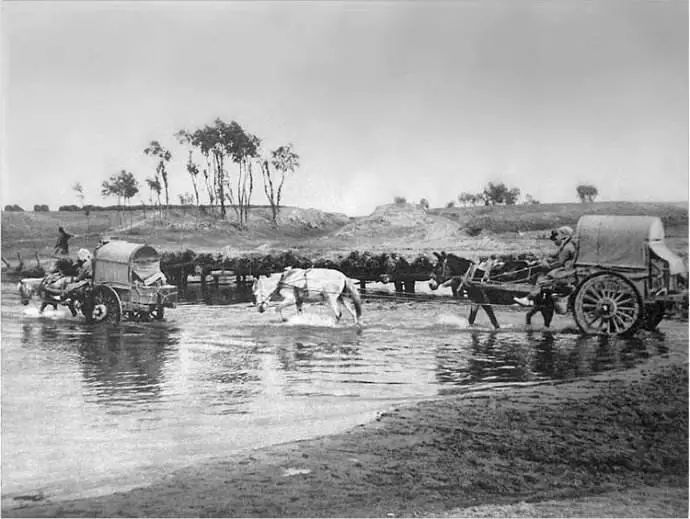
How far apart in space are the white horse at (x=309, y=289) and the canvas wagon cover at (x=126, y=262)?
0.73 metres

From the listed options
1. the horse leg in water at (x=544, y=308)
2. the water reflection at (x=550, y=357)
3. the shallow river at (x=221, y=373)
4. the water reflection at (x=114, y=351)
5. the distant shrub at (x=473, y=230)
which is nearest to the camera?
the shallow river at (x=221, y=373)

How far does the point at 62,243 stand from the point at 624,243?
12.2 ft

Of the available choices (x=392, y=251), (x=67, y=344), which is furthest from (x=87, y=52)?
(x=392, y=251)

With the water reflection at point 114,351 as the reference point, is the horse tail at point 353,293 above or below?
above

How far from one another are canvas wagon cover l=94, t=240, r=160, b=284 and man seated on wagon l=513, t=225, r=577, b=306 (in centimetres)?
246

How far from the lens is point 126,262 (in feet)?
15.4

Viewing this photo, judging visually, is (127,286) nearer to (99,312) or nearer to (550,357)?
(99,312)

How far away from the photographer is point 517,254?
185 inches

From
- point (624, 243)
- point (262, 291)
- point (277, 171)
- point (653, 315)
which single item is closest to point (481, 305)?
point (624, 243)

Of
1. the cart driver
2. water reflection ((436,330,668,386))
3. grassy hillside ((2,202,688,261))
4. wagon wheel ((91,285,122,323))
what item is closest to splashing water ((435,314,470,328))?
water reflection ((436,330,668,386))

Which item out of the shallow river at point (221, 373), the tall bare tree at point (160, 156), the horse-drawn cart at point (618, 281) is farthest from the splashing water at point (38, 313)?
the horse-drawn cart at point (618, 281)

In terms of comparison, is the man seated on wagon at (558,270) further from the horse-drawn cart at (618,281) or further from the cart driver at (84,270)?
the cart driver at (84,270)

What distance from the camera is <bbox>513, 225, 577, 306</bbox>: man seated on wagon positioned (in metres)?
4.62

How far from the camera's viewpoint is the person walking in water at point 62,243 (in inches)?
184
